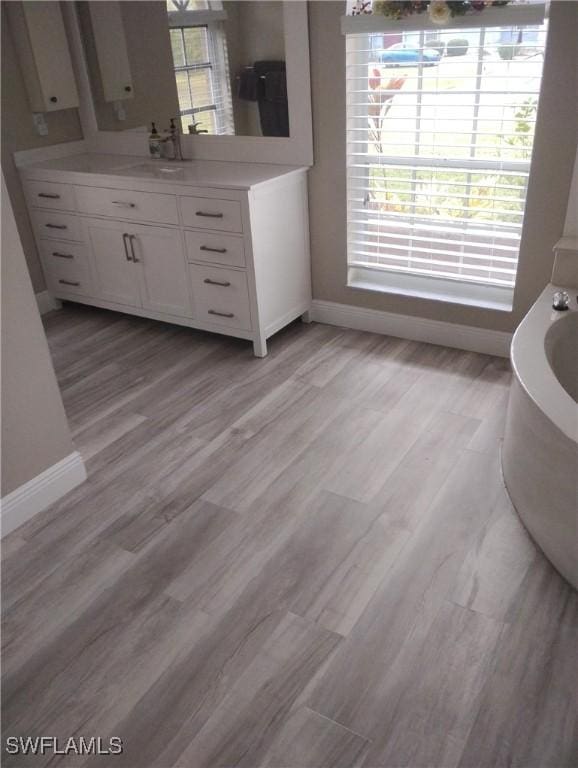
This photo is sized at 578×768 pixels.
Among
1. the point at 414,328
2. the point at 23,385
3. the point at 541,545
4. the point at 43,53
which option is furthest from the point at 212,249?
the point at 541,545

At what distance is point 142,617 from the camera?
1934 mm

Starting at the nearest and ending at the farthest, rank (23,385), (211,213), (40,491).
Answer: (23,385) → (40,491) → (211,213)

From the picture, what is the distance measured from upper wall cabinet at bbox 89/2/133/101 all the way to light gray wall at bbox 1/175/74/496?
2.14m

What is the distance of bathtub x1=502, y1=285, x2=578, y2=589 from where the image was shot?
6.14 ft

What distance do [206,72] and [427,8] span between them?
1197 millimetres

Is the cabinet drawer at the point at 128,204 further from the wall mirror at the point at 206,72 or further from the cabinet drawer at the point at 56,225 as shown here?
the wall mirror at the point at 206,72

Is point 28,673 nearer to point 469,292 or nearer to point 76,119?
point 469,292

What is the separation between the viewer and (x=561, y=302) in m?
2.56

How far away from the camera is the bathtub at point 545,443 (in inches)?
73.7

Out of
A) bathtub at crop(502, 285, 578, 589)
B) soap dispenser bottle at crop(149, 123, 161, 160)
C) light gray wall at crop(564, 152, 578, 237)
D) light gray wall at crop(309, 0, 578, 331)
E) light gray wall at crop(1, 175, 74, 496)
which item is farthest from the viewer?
soap dispenser bottle at crop(149, 123, 161, 160)

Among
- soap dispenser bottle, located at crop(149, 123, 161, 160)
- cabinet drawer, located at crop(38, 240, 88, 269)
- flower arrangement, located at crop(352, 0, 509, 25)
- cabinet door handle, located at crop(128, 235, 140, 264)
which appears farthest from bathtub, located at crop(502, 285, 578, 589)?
cabinet drawer, located at crop(38, 240, 88, 269)

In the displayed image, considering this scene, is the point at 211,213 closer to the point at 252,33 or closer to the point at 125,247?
the point at 125,247

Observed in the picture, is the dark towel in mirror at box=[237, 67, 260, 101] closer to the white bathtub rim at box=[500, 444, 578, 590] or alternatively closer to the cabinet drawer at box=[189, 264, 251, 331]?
the cabinet drawer at box=[189, 264, 251, 331]

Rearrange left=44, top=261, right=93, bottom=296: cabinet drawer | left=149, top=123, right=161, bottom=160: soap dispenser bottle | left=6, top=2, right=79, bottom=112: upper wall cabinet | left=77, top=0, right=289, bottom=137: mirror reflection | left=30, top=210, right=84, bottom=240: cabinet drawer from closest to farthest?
left=77, top=0, right=289, bottom=137: mirror reflection → left=6, top=2, right=79, bottom=112: upper wall cabinet → left=149, top=123, right=161, bottom=160: soap dispenser bottle → left=30, top=210, right=84, bottom=240: cabinet drawer → left=44, top=261, right=93, bottom=296: cabinet drawer
